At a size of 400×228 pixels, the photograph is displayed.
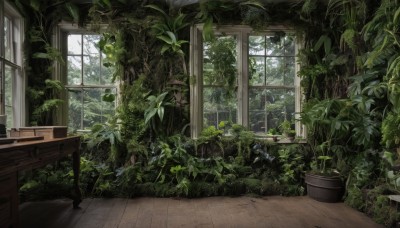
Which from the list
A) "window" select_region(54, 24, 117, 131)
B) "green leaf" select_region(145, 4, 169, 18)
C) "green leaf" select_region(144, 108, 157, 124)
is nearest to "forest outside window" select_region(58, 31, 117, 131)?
"window" select_region(54, 24, 117, 131)

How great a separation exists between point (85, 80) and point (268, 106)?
111 inches

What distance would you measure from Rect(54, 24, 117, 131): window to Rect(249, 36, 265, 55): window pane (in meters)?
2.16

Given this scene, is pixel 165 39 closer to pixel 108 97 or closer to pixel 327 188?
pixel 108 97

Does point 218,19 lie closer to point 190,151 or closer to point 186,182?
point 190,151

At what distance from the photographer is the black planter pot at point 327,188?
3.36 metres

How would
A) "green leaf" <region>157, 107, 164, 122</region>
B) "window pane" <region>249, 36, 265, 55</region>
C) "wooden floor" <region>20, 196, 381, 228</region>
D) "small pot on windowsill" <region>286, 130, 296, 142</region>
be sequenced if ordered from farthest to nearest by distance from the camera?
1. "window pane" <region>249, 36, 265, 55</region>
2. "small pot on windowsill" <region>286, 130, 296, 142</region>
3. "green leaf" <region>157, 107, 164, 122</region>
4. "wooden floor" <region>20, 196, 381, 228</region>

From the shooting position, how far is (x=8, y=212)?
66.5 inches

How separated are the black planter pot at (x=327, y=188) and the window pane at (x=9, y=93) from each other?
396 centimetres

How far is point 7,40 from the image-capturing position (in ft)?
11.3

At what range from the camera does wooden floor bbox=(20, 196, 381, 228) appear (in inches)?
104

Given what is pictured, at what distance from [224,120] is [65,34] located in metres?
2.73

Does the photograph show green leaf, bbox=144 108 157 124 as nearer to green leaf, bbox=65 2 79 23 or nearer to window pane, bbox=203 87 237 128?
window pane, bbox=203 87 237 128

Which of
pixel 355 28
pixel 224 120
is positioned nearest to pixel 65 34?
pixel 224 120

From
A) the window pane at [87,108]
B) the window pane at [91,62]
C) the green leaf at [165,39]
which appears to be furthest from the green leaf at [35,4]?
the green leaf at [165,39]
